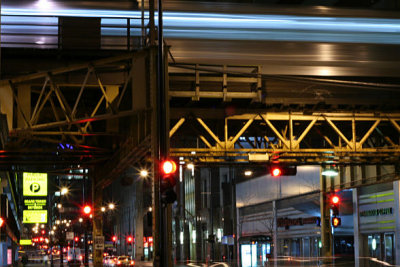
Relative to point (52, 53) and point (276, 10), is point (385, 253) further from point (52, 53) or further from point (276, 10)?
point (52, 53)

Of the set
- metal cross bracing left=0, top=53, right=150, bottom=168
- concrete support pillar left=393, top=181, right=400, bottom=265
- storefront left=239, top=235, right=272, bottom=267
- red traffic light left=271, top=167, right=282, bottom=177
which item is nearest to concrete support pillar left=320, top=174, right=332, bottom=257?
concrete support pillar left=393, top=181, right=400, bottom=265

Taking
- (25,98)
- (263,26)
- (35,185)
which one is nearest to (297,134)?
(263,26)

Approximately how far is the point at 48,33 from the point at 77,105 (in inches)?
130

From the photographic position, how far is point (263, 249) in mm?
73500

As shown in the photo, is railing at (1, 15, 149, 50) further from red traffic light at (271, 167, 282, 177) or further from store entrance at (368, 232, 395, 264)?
store entrance at (368, 232, 395, 264)

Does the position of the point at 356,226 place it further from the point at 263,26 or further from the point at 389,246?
the point at 263,26

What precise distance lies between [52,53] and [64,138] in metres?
3.69

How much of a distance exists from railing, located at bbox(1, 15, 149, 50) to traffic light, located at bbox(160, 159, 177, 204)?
8.10 metres

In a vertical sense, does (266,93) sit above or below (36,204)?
above

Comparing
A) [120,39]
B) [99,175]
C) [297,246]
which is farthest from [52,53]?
[297,246]

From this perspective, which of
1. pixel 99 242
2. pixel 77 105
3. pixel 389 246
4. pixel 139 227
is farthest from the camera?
pixel 139 227

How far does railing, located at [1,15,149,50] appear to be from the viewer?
84.0 ft

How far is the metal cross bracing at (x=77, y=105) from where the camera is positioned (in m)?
22.9

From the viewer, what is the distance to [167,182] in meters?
18.5
